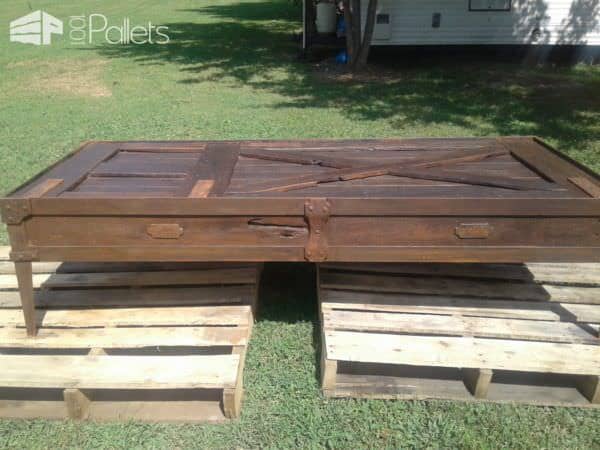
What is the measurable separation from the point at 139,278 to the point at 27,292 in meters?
0.74

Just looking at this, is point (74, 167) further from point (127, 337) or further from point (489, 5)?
point (489, 5)

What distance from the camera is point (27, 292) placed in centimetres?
271

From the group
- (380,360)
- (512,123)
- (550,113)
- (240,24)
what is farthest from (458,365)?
(240,24)

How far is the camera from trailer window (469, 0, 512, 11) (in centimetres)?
1255

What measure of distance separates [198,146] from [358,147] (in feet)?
3.58

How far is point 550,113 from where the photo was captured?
816cm

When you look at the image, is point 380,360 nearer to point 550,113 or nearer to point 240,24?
point 550,113

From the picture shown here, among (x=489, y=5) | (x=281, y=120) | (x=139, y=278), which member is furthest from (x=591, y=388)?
(x=489, y=5)

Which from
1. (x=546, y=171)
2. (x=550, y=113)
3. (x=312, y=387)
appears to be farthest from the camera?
(x=550, y=113)

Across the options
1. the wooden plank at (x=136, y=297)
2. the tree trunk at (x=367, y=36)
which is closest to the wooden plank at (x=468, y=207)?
the wooden plank at (x=136, y=297)

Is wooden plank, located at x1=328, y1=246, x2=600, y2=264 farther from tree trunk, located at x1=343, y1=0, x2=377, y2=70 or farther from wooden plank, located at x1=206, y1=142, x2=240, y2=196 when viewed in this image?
tree trunk, located at x1=343, y1=0, x2=377, y2=70

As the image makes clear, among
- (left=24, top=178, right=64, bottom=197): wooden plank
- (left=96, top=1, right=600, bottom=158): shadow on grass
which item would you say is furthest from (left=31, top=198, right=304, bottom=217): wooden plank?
(left=96, top=1, right=600, bottom=158): shadow on grass

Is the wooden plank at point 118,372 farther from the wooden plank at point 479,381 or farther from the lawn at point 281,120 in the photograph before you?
the wooden plank at point 479,381

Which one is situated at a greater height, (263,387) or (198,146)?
(198,146)
